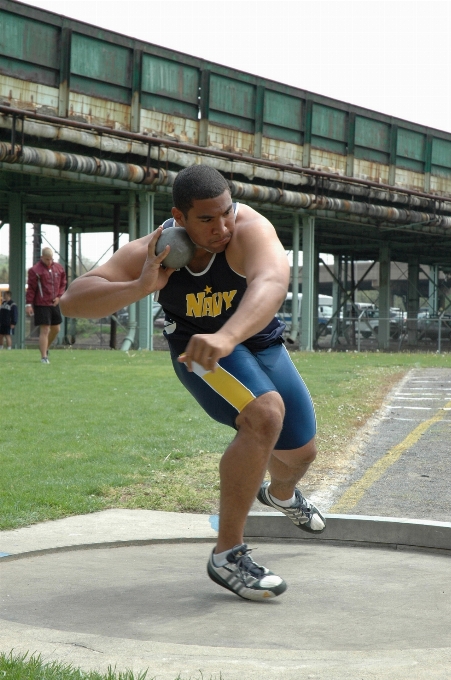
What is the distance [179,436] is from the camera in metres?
9.16

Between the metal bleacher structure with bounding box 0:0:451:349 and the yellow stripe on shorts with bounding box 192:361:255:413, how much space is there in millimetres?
19230

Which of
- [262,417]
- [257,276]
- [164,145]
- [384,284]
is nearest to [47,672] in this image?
[262,417]

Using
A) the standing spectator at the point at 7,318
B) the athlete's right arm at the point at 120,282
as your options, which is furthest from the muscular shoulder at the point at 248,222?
the standing spectator at the point at 7,318

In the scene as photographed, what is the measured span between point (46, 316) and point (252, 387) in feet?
43.8

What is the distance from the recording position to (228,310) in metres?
4.35

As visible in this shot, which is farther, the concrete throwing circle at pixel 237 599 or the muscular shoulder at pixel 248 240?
the muscular shoulder at pixel 248 240

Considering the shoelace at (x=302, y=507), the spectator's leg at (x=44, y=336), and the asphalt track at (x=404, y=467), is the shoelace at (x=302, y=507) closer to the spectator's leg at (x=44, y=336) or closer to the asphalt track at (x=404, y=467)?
the asphalt track at (x=404, y=467)

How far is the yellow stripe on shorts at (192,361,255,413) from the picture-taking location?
409 cm

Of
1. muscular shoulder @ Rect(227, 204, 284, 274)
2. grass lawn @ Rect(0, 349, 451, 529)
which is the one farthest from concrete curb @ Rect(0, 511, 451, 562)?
muscular shoulder @ Rect(227, 204, 284, 274)

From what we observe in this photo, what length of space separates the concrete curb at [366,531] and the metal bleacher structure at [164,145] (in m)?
18.5

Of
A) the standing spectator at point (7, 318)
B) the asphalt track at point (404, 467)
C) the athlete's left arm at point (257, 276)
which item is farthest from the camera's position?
the standing spectator at point (7, 318)

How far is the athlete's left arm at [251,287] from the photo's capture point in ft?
11.1

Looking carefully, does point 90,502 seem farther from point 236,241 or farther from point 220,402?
point 236,241

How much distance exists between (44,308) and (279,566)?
1295 cm
